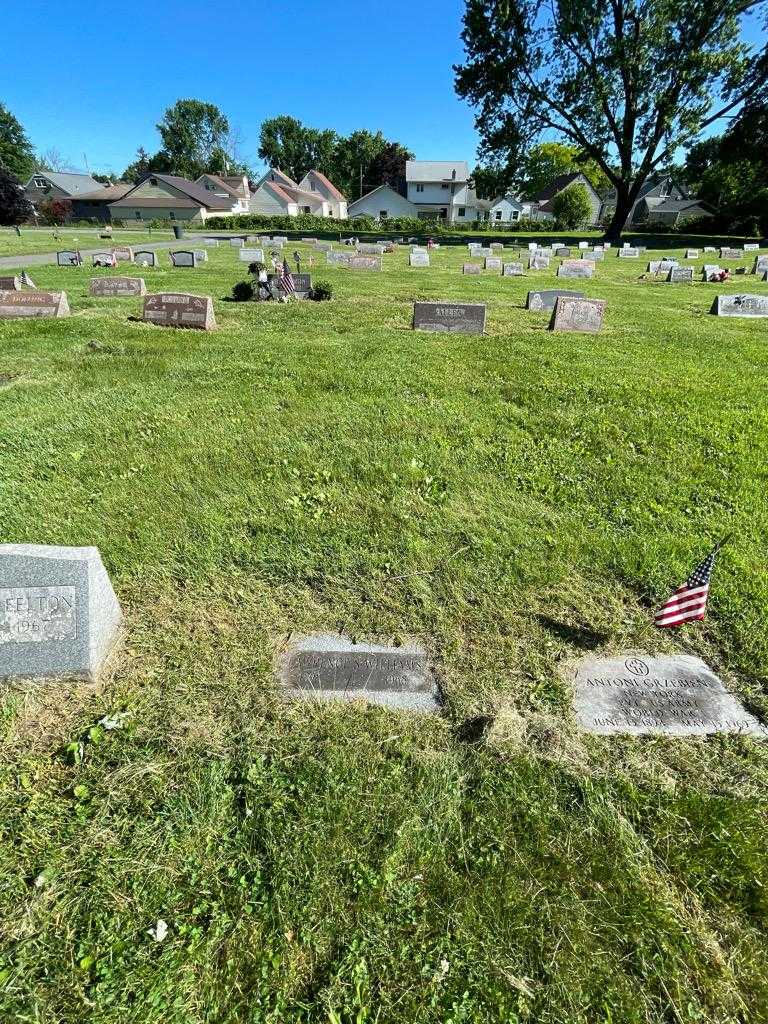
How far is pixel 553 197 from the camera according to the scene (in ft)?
218

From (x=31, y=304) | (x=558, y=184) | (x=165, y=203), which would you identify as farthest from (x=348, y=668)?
(x=558, y=184)

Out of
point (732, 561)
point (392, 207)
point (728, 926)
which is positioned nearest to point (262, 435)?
point (732, 561)

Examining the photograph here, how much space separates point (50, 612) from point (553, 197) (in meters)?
79.9

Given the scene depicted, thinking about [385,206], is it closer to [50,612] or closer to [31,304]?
[31,304]

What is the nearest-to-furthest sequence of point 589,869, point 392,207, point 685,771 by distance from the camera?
point 589,869 → point 685,771 → point 392,207

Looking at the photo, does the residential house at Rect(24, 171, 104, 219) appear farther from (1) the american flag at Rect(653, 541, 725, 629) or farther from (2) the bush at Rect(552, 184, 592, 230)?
(1) the american flag at Rect(653, 541, 725, 629)

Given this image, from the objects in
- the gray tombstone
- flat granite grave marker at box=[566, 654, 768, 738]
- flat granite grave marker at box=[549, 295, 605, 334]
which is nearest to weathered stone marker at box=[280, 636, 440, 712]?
flat granite grave marker at box=[566, 654, 768, 738]

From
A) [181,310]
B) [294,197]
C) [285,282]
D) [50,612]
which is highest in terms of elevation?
[294,197]

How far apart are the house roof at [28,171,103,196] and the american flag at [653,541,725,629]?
299 feet

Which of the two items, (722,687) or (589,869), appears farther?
(722,687)

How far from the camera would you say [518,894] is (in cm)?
193

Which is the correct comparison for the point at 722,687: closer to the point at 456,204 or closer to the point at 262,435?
the point at 262,435

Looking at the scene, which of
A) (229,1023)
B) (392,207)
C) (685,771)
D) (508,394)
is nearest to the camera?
(229,1023)

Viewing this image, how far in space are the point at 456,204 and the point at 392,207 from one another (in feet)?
29.3
